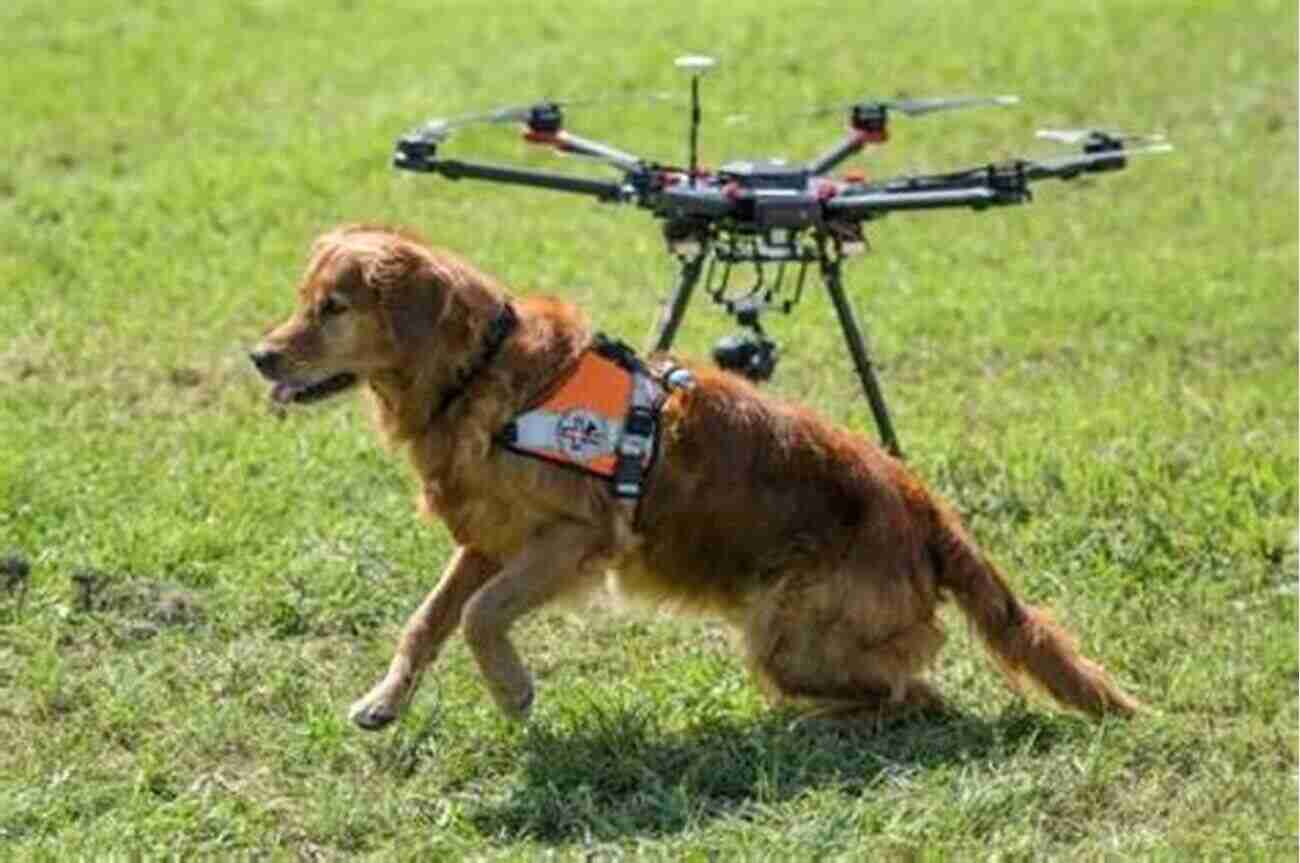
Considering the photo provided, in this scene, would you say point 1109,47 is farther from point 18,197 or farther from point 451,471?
point 451,471

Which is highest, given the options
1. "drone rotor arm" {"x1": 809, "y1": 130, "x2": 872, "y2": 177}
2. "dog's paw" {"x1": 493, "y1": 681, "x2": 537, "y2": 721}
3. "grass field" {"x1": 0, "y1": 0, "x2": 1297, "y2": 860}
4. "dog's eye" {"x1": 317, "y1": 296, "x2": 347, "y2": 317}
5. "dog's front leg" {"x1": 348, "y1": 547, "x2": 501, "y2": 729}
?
"dog's eye" {"x1": 317, "y1": 296, "x2": 347, "y2": 317}

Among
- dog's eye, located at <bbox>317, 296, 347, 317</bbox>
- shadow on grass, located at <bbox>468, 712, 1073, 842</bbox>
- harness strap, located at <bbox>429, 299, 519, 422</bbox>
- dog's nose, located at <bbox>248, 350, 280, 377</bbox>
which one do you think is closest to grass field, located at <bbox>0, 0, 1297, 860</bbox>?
shadow on grass, located at <bbox>468, 712, 1073, 842</bbox>

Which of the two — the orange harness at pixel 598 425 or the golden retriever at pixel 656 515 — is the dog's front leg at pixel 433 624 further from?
the orange harness at pixel 598 425

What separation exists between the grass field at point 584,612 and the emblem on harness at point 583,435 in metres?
0.65

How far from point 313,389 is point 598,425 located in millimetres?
690

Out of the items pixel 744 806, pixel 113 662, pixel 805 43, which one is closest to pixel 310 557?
pixel 113 662

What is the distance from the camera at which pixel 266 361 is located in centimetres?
639

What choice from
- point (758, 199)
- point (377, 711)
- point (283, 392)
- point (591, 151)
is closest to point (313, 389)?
point (283, 392)

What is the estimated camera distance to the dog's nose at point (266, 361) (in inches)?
252

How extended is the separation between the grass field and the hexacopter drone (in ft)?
3.40

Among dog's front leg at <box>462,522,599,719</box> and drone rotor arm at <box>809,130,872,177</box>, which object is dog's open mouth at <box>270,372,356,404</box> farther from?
drone rotor arm at <box>809,130,872,177</box>

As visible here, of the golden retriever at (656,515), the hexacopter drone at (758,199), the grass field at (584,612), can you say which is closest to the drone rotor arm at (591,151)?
the hexacopter drone at (758,199)

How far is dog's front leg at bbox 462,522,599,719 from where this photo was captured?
647 centimetres

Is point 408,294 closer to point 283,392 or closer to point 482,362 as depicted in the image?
point 482,362
